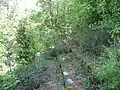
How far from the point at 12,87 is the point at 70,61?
6.56 ft

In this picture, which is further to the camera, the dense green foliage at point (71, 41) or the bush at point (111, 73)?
the dense green foliage at point (71, 41)

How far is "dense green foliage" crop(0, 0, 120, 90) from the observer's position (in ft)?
19.7

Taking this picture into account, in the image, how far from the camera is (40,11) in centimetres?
628

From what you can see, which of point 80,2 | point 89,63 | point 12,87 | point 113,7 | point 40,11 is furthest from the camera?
point 80,2

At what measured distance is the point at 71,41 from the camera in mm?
9852

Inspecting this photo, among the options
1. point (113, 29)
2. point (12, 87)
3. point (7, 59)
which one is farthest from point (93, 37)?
point (7, 59)

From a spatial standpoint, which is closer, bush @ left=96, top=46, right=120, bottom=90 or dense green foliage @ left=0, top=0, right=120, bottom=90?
bush @ left=96, top=46, right=120, bottom=90

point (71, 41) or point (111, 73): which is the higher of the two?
point (71, 41)

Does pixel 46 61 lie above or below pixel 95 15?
below

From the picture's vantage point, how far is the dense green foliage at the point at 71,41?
6000 mm

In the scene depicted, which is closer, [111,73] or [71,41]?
[111,73]

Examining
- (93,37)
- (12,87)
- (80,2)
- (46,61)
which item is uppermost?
(80,2)

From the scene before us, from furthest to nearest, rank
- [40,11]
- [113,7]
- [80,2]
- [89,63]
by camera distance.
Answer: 1. [80,2]
2. [113,7]
3. [89,63]
4. [40,11]

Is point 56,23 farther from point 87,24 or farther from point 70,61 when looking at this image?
point 87,24
